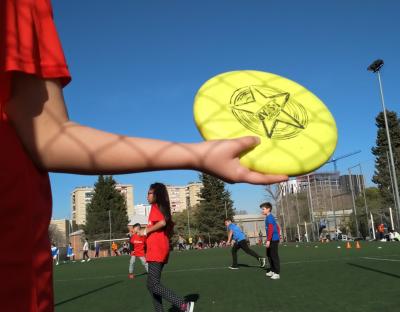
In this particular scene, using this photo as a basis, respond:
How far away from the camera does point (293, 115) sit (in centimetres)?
150

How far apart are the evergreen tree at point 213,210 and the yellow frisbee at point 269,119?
4951 cm

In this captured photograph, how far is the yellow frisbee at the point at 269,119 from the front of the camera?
4.19ft

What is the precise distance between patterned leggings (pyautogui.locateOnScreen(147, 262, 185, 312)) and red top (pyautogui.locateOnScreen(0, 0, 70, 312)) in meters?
5.14

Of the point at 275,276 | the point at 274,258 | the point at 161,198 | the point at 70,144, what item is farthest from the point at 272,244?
the point at 70,144

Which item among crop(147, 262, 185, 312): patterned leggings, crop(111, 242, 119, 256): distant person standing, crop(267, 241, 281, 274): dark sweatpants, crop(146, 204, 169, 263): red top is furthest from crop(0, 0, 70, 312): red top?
crop(111, 242, 119, 256): distant person standing

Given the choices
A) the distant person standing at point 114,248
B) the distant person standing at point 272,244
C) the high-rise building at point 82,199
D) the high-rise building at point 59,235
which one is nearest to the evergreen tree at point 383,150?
the distant person standing at point 114,248

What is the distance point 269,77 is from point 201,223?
169 ft

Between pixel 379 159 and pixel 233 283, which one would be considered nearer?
pixel 233 283

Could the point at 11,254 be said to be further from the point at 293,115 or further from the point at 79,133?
the point at 293,115

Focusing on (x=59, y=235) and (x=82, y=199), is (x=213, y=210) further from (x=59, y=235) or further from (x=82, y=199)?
(x=82, y=199)

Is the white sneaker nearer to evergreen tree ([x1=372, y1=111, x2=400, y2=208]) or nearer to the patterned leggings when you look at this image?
the patterned leggings

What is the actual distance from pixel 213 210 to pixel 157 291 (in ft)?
155

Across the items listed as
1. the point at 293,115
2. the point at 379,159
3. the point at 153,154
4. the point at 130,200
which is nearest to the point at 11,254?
the point at 153,154

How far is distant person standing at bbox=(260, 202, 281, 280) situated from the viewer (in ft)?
31.5
